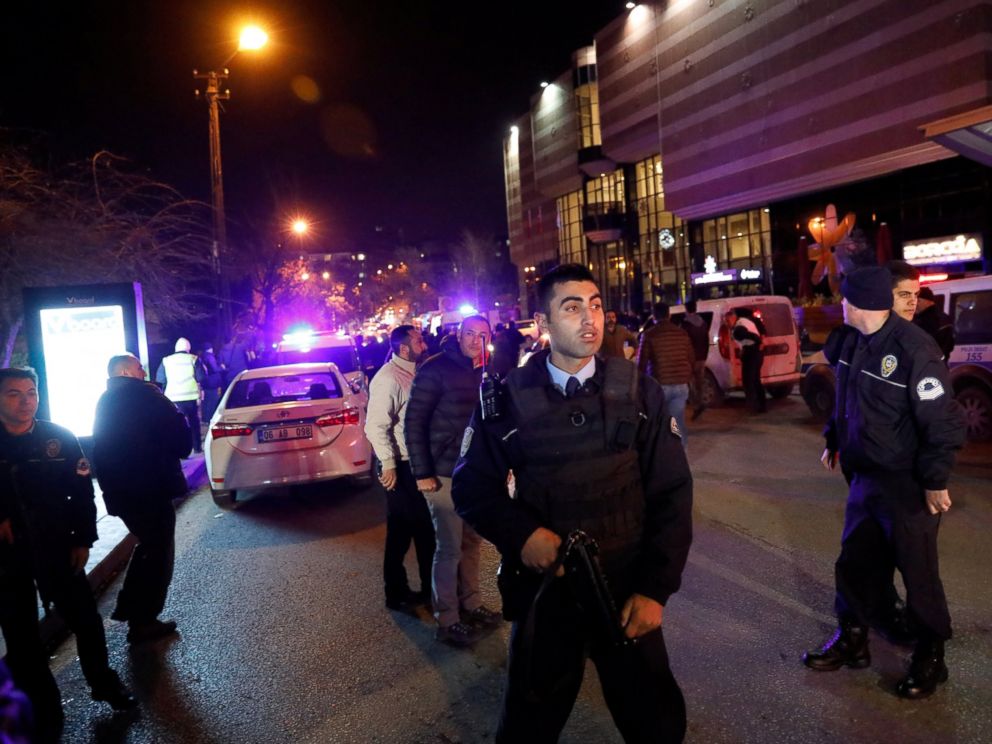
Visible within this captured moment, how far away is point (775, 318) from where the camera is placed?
13883 mm

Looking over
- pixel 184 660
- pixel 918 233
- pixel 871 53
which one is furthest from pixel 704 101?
pixel 184 660

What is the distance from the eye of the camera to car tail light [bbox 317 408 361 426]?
8523mm

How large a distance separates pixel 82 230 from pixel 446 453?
34.4ft

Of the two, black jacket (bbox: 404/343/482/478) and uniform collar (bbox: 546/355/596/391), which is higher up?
uniform collar (bbox: 546/355/596/391)

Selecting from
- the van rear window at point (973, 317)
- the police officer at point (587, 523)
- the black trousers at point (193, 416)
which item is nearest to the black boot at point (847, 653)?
the police officer at point (587, 523)

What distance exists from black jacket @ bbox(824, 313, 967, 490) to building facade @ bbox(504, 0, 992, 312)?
8649 mm

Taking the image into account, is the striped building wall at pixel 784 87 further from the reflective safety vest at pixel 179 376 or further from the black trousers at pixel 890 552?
the black trousers at pixel 890 552

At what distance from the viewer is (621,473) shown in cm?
260

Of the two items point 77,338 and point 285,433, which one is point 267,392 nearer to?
point 285,433

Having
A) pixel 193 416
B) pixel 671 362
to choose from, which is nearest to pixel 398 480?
pixel 671 362

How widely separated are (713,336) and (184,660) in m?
11.3

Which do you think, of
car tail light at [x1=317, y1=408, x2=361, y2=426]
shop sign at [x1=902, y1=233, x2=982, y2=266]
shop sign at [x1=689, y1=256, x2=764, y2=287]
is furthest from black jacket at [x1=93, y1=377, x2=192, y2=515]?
shop sign at [x1=689, y1=256, x2=764, y2=287]

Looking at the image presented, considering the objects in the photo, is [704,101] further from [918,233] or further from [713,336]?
[713,336]

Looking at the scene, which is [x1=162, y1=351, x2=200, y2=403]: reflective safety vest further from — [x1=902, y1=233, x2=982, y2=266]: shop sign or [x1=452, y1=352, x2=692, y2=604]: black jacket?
[x1=902, y1=233, x2=982, y2=266]: shop sign
